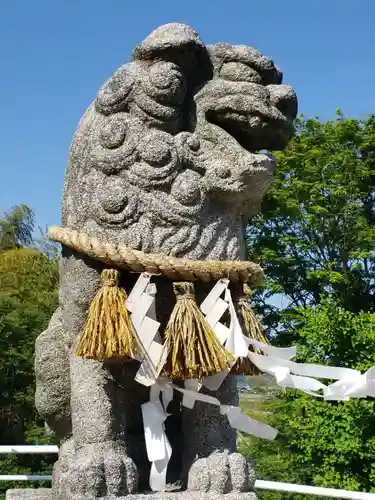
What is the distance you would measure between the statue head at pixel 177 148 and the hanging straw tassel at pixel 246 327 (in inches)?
5.7

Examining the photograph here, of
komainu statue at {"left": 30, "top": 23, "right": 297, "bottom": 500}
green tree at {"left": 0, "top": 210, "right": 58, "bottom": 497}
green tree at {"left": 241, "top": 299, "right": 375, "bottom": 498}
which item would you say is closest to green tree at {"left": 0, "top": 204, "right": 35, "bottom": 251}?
green tree at {"left": 0, "top": 210, "right": 58, "bottom": 497}

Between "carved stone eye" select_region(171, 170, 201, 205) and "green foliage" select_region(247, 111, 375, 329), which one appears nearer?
"carved stone eye" select_region(171, 170, 201, 205)

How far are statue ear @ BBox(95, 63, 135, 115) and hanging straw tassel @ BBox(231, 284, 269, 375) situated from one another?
745 mm

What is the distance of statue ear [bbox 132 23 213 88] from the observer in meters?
2.06

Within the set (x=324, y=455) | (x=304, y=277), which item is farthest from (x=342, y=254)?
(x=324, y=455)

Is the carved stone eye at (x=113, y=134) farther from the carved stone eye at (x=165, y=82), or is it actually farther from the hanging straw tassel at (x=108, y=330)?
the hanging straw tassel at (x=108, y=330)

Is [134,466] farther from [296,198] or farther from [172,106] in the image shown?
[296,198]

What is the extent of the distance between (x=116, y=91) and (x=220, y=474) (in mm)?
1249

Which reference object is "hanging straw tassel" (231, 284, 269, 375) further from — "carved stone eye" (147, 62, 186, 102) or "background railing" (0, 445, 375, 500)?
"background railing" (0, 445, 375, 500)

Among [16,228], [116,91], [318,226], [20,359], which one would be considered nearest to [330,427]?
[20,359]

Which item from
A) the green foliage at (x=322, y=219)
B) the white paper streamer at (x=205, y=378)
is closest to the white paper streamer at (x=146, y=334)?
the white paper streamer at (x=205, y=378)

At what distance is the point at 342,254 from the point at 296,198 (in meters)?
1.34

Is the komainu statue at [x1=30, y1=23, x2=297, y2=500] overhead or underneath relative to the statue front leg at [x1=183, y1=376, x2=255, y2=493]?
overhead

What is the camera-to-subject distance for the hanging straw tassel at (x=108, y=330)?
1879 millimetres
